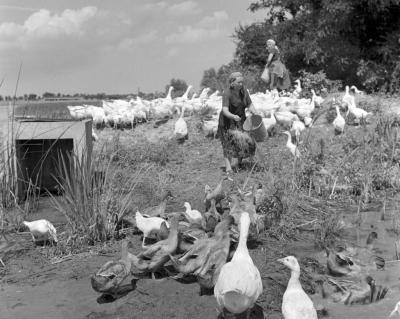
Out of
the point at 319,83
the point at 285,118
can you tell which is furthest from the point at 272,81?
the point at 285,118

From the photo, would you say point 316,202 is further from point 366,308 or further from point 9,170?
point 9,170

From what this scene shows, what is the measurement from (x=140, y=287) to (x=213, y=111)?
27.8 ft

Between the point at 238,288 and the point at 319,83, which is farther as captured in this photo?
the point at 319,83

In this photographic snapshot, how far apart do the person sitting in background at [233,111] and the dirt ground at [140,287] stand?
2.01 meters

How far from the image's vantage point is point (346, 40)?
16625 millimetres

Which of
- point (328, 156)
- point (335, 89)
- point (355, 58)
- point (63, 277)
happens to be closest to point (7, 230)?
point (63, 277)

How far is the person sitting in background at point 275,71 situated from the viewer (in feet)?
44.3

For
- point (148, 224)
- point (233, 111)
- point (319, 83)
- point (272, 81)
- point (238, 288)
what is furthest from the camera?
point (319, 83)

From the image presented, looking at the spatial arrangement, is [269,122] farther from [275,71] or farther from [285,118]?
[275,71]

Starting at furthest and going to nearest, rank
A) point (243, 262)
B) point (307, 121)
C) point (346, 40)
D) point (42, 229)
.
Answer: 1. point (346, 40)
2. point (307, 121)
3. point (42, 229)
4. point (243, 262)

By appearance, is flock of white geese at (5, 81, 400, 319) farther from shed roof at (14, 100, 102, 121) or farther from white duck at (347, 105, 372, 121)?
shed roof at (14, 100, 102, 121)

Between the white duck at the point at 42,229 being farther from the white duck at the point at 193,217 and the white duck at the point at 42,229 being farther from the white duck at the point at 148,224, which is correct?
the white duck at the point at 193,217

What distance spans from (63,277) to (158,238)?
957 millimetres


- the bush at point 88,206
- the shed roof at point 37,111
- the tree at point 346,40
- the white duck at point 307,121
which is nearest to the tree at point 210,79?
the tree at point 346,40
